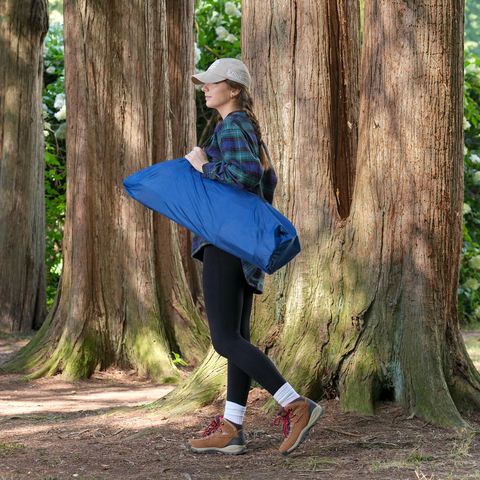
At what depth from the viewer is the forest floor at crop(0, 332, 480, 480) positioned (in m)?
2.87

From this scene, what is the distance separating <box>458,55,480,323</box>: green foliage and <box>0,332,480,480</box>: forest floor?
569cm

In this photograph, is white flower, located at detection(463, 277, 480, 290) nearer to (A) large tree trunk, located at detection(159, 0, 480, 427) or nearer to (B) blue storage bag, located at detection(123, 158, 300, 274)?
(A) large tree trunk, located at detection(159, 0, 480, 427)

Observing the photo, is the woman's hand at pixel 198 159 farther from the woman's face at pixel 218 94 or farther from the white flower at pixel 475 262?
the white flower at pixel 475 262

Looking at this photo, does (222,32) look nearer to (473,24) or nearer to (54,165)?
(54,165)

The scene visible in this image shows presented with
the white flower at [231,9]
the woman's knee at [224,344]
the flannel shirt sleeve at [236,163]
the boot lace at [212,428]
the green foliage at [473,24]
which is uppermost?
the green foliage at [473,24]

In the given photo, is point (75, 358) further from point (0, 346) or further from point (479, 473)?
point (479, 473)

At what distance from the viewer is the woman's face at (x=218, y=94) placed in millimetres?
3135

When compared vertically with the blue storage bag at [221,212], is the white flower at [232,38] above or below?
above

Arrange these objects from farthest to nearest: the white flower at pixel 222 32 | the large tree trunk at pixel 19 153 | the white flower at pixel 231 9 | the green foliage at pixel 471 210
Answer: the white flower at pixel 222 32 → the white flower at pixel 231 9 → the green foliage at pixel 471 210 → the large tree trunk at pixel 19 153

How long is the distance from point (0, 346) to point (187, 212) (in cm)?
564

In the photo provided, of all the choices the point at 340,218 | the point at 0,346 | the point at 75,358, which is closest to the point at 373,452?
the point at 340,218

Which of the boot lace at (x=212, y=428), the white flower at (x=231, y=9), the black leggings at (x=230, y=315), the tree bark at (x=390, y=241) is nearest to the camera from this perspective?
the black leggings at (x=230, y=315)

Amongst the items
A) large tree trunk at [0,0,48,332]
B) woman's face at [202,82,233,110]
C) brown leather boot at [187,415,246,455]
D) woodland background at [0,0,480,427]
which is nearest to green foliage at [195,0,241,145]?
large tree trunk at [0,0,48,332]

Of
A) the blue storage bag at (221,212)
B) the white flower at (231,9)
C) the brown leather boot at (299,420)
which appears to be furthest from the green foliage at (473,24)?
the brown leather boot at (299,420)
